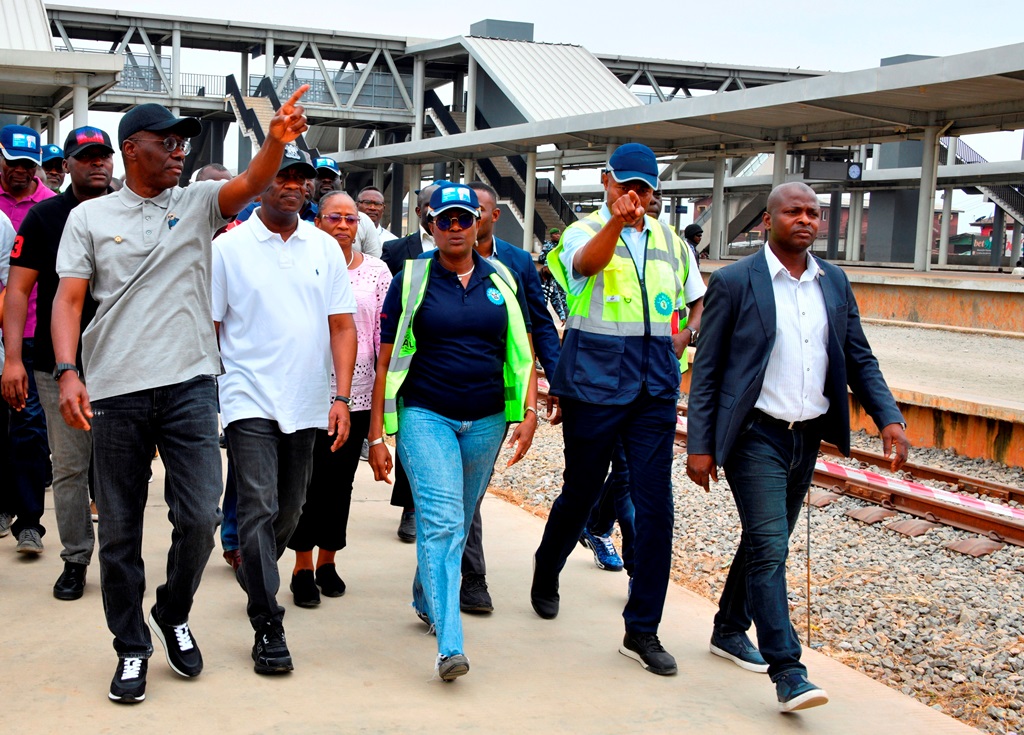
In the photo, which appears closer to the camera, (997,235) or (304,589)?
(304,589)

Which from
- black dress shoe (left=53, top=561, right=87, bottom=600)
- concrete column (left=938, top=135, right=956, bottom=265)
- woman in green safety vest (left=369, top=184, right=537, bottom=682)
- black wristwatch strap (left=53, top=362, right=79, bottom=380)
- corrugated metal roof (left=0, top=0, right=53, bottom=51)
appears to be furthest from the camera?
concrete column (left=938, top=135, right=956, bottom=265)

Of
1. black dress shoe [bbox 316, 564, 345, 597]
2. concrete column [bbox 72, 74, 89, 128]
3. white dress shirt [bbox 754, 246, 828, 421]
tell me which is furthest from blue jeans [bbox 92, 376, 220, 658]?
concrete column [bbox 72, 74, 89, 128]

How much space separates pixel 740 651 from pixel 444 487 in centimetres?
150

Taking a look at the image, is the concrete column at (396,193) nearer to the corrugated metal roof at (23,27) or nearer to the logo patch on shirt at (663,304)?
the corrugated metal roof at (23,27)

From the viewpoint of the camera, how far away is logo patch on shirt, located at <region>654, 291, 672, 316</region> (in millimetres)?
5082

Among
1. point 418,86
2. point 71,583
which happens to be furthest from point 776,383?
point 418,86

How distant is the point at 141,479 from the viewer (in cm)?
432

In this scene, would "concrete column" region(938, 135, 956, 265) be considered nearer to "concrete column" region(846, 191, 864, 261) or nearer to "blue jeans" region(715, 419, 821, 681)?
"concrete column" region(846, 191, 864, 261)

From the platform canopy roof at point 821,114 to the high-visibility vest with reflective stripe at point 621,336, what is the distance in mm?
16742

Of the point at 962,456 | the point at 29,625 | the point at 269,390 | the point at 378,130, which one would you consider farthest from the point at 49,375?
the point at 378,130

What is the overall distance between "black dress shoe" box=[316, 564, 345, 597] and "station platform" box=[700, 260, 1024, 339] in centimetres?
1456

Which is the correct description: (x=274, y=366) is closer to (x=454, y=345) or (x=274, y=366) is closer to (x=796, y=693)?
(x=454, y=345)

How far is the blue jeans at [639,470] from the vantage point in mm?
4930

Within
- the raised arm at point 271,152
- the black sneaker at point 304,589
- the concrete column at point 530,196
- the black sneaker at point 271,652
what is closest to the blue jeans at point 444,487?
the black sneaker at point 271,652
